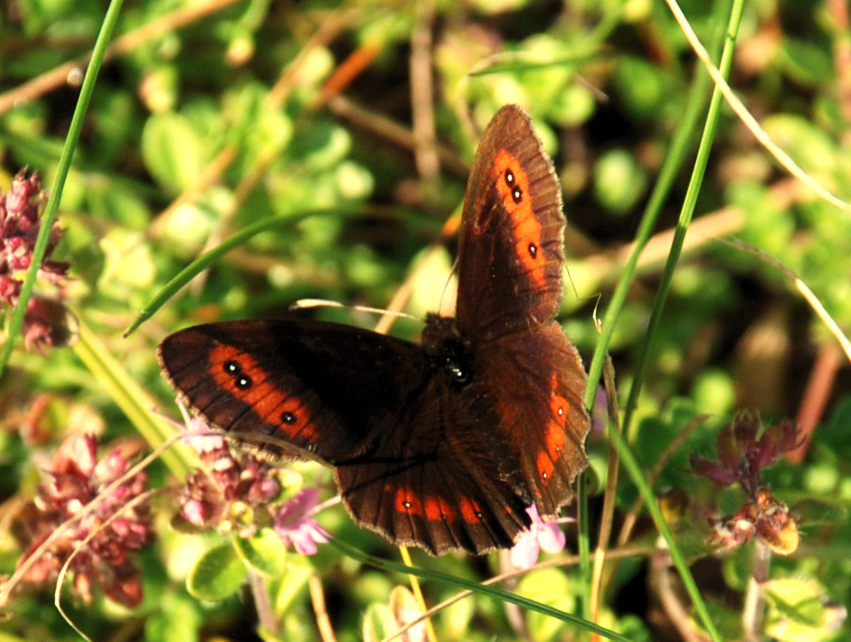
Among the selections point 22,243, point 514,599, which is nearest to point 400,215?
point 22,243

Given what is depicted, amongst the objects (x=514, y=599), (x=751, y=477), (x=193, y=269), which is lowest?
(x=751, y=477)

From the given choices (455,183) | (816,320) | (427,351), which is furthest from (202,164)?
(816,320)

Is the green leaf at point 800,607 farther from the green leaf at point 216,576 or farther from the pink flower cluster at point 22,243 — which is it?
the pink flower cluster at point 22,243

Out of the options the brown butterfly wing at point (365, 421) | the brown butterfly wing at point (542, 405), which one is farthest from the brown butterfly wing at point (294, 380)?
the brown butterfly wing at point (542, 405)

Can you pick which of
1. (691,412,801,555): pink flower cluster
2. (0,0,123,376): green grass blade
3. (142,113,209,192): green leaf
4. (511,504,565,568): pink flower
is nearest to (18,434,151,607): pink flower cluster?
(0,0,123,376): green grass blade

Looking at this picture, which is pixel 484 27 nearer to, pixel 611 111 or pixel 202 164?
pixel 611 111

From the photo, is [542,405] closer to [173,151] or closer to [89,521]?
[89,521]
